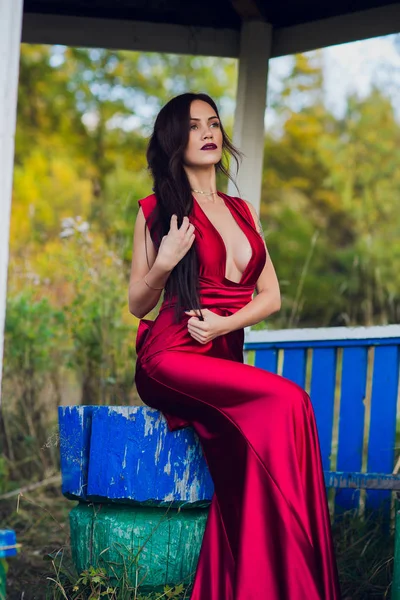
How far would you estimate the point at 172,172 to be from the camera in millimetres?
3734

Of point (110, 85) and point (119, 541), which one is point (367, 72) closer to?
point (110, 85)

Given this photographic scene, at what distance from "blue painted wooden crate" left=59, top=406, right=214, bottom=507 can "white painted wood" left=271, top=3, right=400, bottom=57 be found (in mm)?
2567

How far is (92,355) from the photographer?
6.46 m

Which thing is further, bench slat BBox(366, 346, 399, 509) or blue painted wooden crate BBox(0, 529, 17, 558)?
bench slat BBox(366, 346, 399, 509)

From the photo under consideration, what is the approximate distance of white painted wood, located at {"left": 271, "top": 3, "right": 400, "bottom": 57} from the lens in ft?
15.9

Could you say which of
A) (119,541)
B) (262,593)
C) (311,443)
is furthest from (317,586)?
(119,541)

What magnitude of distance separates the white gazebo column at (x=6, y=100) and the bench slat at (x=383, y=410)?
2.72 m

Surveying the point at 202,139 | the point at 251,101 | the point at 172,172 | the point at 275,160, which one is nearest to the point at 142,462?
the point at 172,172

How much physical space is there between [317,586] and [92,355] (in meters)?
3.67

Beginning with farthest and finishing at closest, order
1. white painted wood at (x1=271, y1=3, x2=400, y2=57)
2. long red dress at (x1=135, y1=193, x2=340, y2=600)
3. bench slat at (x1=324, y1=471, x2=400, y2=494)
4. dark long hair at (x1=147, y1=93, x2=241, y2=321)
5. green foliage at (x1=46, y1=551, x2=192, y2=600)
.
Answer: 1. white painted wood at (x1=271, y1=3, x2=400, y2=57)
2. bench slat at (x1=324, y1=471, x2=400, y2=494)
3. dark long hair at (x1=147, y1=93, x2=241, y2=321)
4. green foliage at (x1=46, y1=551, x2=192, y2=600)
5. long red dress at (x1=135, y1=193, x2=340, y2=600)

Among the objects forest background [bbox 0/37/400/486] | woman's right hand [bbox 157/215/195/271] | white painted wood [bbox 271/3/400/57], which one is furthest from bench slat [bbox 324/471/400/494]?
forest background [bbox 0/37/400/486]

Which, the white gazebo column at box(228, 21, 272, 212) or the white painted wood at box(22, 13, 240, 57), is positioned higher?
the white painted wood at box(22, 13, 240, 57)

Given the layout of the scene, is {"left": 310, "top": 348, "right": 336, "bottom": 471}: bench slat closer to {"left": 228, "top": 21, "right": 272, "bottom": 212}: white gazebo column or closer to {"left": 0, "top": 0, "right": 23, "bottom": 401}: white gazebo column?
{"left": 228, "top": 21, "right": 272, "bottom": 212}: white gazebo column

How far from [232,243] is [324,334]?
154 centimetres
